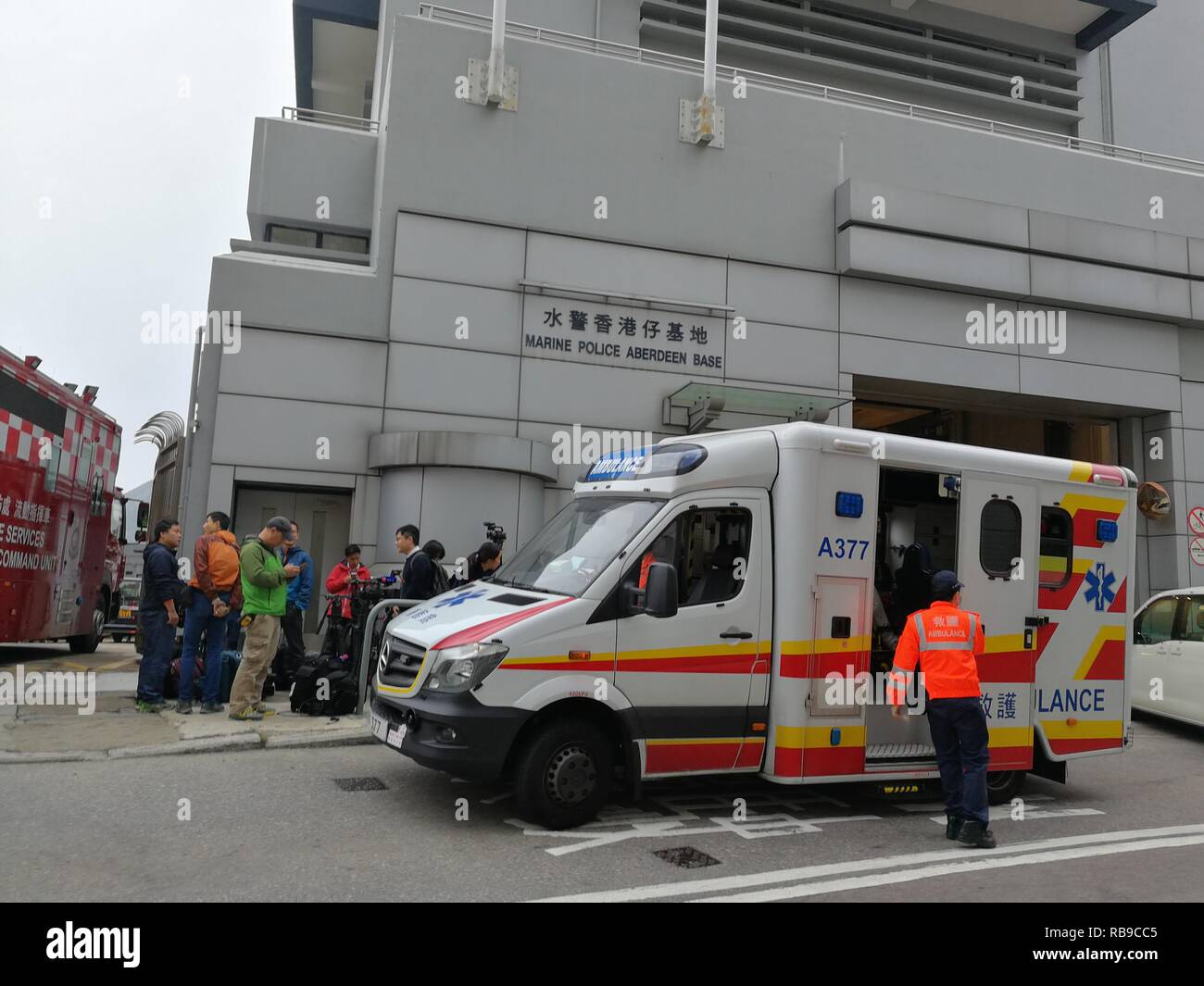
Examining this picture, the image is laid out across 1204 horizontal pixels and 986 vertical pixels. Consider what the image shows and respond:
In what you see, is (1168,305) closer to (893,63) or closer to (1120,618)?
(893,63)

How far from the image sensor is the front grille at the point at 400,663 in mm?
6056

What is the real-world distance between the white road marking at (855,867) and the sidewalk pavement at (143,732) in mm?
4281

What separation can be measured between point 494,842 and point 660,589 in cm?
188

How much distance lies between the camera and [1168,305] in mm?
17766

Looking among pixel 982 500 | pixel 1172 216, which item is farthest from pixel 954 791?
pixel 1172 216

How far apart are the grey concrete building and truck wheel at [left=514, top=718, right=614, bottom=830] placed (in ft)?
25.4

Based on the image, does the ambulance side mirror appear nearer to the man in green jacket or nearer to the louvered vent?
the man in green jacket

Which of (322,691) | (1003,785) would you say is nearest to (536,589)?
(322,691)

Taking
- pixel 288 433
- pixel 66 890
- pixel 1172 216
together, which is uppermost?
pixel 1172 216

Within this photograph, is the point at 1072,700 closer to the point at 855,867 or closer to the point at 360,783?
the point at 855,867

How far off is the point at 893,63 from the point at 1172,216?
6583mm

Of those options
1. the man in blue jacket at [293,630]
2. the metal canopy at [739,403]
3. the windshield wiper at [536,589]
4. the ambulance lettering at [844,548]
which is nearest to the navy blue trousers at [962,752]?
the ambulance lettering at [844,548]

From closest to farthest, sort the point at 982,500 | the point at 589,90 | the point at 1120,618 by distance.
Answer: the point at 982,500 < the point at 1120,618 < the point at 589,90
